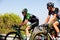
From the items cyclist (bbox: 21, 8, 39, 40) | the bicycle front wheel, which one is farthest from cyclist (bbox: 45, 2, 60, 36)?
the bicycle front wheel

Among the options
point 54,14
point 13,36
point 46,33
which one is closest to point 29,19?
point 13,36

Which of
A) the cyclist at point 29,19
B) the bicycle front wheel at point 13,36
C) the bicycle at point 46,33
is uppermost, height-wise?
the cyclist at point 29,19

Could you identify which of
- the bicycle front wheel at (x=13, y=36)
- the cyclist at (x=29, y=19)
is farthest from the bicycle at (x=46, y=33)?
the bicycle front wheel at (x=13, y=36)

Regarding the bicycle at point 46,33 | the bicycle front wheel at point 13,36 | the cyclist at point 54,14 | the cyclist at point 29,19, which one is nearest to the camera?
the cyclist at point 54,14

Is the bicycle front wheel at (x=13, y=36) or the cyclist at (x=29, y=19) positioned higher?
the cyclist at (x=29, y=19)

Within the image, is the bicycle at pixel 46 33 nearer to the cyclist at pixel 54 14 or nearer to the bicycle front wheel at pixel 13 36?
the cyclist at pixel 54 14

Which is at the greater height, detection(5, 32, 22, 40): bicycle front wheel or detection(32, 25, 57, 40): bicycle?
detection(32, 25, 57, 40): bicycle

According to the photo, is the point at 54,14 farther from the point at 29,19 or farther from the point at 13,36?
the point at 13,36

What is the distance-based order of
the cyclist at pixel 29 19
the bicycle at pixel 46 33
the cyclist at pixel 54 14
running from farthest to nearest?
the cyclist at pixel 29 19 → the bicycle at pixel 46 33 → the cyclist at pixel 54 14

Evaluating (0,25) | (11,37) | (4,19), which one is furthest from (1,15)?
(11,37)

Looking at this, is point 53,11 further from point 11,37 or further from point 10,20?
point 10,20

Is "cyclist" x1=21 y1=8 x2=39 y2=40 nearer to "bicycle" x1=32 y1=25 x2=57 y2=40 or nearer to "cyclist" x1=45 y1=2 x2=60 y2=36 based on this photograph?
"bicycle" x1=32 y1=25 x2=57 y2=40

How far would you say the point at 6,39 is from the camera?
36.8ft

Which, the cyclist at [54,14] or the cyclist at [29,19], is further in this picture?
the cyclist at [29,19]
